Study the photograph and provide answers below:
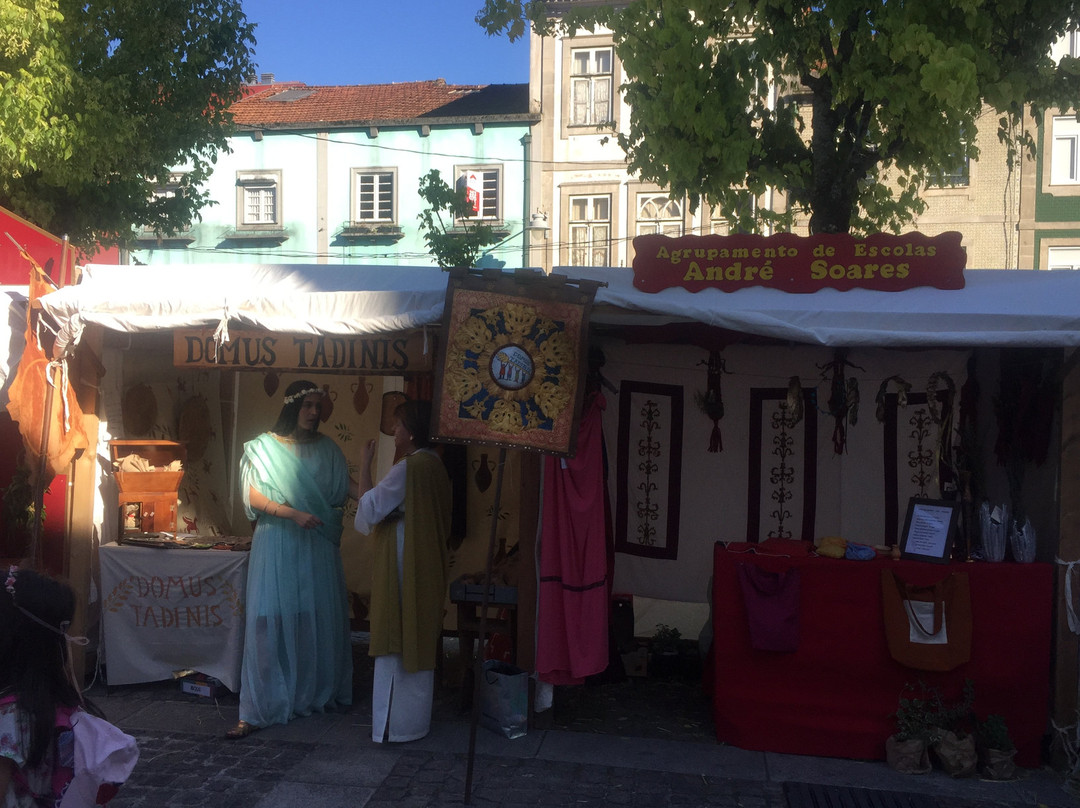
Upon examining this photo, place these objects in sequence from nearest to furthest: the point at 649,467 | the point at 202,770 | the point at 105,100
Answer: the point at 202,770 → the point at 649,467 → the point at 105,100

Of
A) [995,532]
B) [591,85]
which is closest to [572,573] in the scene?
[995,532]

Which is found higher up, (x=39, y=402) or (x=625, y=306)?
(x=625, y=306)

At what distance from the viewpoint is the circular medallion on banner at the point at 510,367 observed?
176 inches

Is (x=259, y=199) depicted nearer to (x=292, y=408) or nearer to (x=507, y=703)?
(x=292, y=408)

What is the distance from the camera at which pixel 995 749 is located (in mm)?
4637

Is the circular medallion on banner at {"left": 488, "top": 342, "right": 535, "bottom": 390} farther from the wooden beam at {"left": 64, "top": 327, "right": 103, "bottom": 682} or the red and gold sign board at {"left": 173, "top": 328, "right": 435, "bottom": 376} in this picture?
the wooden beam at {"left": 64, "top": 327, "right": 103, "bottom": 682}

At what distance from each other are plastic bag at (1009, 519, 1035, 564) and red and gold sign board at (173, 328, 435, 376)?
11.2ft

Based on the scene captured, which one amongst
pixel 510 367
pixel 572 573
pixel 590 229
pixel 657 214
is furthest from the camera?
pixel 590 229

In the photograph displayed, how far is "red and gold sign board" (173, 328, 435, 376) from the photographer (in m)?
5.58

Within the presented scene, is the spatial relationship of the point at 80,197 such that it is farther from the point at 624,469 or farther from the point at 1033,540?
the point at 1033,540

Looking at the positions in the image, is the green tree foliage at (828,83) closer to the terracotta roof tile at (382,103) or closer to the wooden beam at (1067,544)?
the wooden beam at (1067,544)

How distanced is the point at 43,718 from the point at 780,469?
4587 millimetres

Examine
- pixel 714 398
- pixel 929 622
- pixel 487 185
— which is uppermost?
pixel 487 185

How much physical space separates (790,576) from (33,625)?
3.58 m
